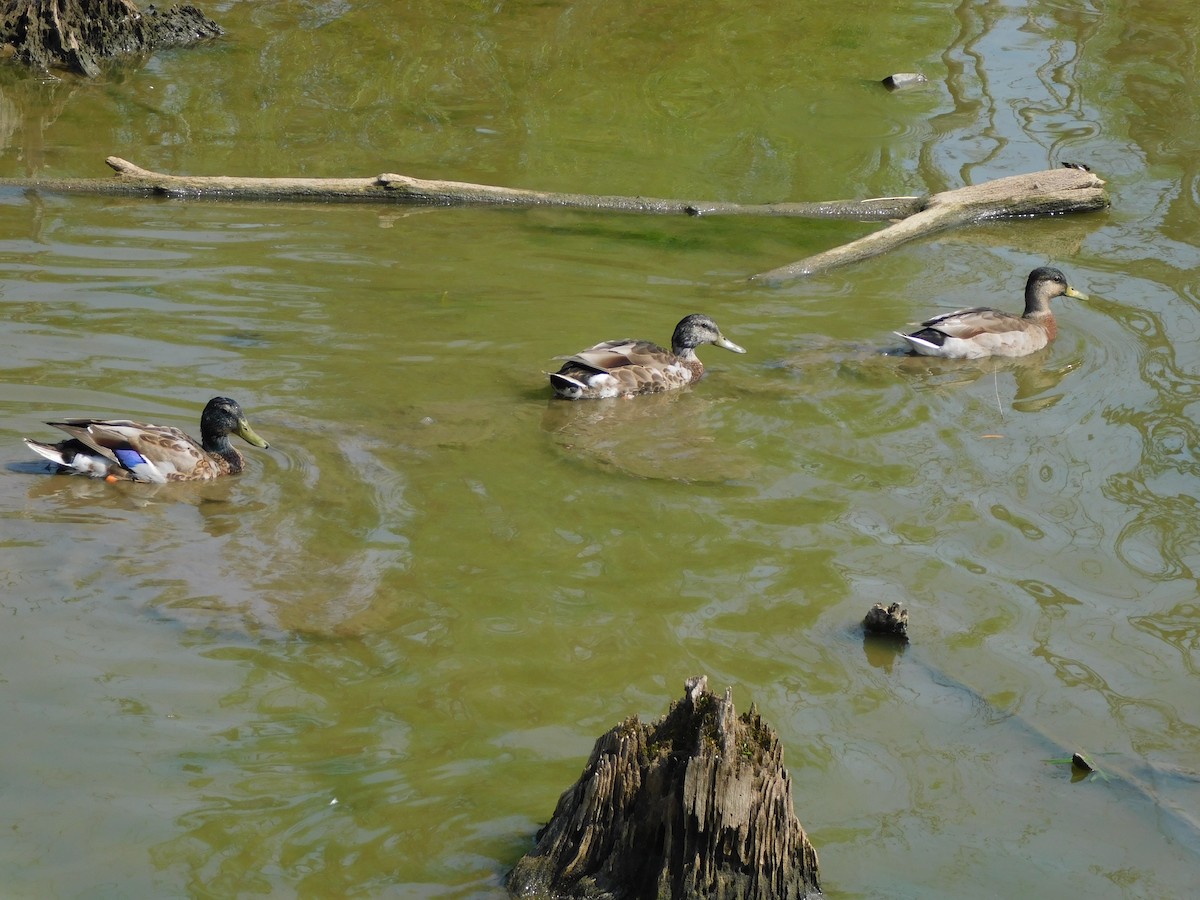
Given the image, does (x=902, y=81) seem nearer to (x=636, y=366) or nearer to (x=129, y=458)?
(x=636, y=366)

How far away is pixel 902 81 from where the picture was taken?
A: 55.0 ft

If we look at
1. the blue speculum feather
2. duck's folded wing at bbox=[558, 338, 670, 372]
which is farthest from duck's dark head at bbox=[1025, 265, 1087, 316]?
the blue speculum feather

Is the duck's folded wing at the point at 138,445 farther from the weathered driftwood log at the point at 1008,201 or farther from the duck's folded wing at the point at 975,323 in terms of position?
the weathered driftwood log at the point at 1008,201

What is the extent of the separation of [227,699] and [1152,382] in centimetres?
707

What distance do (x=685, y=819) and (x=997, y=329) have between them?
7.16 meters

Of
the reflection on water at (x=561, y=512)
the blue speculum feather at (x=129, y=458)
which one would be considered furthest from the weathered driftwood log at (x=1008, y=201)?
the blue speculum feather at (x=129, y=458)

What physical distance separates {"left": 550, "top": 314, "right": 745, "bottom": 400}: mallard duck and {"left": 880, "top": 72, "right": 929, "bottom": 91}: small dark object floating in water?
7670mm

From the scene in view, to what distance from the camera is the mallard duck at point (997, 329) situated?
412 inches

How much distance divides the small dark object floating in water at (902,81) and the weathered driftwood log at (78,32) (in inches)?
356

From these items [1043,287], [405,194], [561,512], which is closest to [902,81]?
[1043,287]

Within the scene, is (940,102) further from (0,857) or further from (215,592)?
(0,857)

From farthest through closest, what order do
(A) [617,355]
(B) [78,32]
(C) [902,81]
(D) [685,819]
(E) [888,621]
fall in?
(B) [78,32]
(C) [902,81]
(A) [617,355]
(E) [888,621]
(D) [685,819]

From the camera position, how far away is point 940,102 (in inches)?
643

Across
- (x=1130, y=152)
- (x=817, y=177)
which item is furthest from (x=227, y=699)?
(x=1130, y=152)
